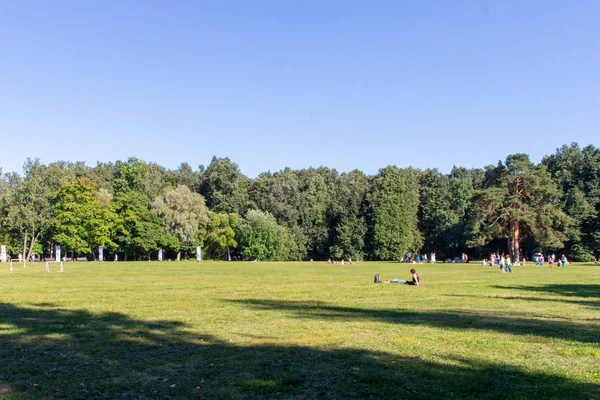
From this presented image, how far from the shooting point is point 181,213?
89375 mm

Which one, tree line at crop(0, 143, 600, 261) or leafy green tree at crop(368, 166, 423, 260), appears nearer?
tree line at crop(0, 143, 600, 261)

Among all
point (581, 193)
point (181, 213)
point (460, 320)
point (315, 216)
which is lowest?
point (460, 320)

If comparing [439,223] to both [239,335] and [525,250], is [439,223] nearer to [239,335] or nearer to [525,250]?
[525,250]

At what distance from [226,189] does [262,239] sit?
777 inches

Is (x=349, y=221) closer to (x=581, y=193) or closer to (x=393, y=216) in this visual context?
(x=393, y=216)

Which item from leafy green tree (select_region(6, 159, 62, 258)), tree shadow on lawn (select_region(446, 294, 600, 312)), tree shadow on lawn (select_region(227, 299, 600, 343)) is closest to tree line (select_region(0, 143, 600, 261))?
leafy green tree (select_region(6, 159, 62, 258))

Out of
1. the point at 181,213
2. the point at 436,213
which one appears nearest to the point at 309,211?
the point at 436,213

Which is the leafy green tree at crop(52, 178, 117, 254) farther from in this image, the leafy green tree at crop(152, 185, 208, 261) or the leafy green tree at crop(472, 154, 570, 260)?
the leafy green tree at crop(472, 154, 570, 260)

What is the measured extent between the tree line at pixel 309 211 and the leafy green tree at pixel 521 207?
192 mm

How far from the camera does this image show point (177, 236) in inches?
3543

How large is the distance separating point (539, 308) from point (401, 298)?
16.6ft

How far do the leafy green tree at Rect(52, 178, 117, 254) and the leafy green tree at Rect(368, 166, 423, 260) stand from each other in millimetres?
47893

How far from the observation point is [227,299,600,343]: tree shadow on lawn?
40.3 ft

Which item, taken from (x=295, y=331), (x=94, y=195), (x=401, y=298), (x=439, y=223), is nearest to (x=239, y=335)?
(x=295, y=331)
